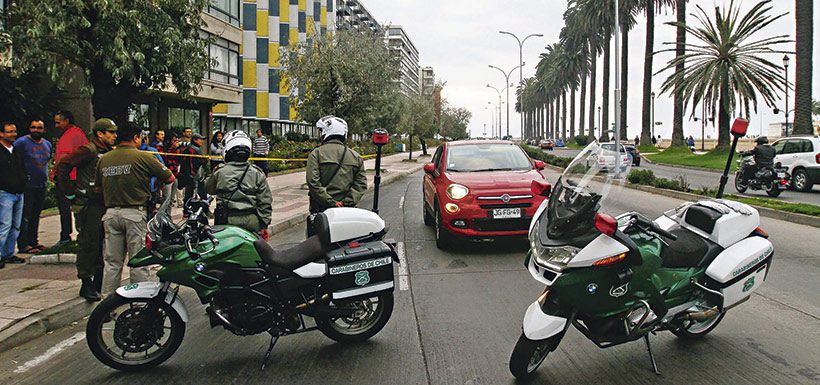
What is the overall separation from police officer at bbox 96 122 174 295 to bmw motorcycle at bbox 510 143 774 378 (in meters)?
3.56

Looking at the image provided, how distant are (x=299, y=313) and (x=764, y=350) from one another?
3630 mm

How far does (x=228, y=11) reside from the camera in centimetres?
3391

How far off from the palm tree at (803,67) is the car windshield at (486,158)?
70.5 feet

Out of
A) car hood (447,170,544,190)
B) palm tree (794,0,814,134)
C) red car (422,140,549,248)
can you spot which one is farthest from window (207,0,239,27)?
palm tree (794,0,814,134)

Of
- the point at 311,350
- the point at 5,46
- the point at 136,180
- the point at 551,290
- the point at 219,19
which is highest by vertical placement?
the point at 219,19

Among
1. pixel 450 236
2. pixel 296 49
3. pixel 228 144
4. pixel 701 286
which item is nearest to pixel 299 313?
pixel 228 144

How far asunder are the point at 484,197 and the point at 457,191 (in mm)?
470

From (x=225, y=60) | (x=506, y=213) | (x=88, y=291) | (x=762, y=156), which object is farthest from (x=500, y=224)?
(x=225, y=60)

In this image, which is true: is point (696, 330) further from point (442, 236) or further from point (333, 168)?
point (442, 236)

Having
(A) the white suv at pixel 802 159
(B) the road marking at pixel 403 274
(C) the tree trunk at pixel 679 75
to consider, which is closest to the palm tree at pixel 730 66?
(C) the tree trunk at pixel 679 75

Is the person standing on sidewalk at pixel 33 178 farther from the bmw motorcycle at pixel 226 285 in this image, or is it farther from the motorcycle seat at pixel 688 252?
the motorcycle seat at pixel 688 252

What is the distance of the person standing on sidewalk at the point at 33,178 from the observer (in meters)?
8.47

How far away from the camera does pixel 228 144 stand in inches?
226

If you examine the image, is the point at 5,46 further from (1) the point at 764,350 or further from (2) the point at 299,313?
(1) the point at 764,350
